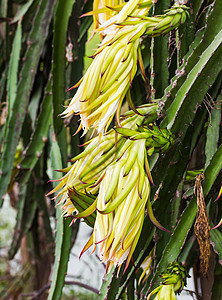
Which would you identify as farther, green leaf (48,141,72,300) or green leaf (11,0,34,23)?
green leaf (11,0,34,23)

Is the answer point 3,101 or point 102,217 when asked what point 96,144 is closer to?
point 102,217

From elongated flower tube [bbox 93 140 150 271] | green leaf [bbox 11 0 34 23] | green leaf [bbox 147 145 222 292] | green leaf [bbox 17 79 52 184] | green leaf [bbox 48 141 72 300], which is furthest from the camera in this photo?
green leaf [bbox 11 0 34 23]

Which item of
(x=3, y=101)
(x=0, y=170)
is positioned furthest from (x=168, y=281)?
(x=3, y=101)

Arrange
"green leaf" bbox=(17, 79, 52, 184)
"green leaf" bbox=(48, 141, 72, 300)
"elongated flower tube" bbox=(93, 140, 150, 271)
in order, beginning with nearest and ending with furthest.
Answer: "elongated flower tube" bbox=(93, 140, 150, 271) < "green leaf" bbox=(48, 141, 72, 300) < "green leaf" bbox=(17, 79, 52, 184)

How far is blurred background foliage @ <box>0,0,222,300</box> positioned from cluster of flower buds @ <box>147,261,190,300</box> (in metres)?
0.01

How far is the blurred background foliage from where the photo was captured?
393 mm

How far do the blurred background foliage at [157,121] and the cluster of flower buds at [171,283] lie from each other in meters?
0.01

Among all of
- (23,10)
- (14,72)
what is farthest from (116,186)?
(23,10)

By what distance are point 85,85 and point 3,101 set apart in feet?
2.46

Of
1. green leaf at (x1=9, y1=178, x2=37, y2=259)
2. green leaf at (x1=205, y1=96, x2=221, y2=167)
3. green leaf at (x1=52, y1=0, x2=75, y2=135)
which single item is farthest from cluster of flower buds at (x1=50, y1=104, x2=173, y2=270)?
green leaf at (x1=9, y1=178, x2=37, y2=259)

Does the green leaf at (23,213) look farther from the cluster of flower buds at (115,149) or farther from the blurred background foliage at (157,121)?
the cluster of flower buds at (115,149)

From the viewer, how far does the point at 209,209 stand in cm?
47

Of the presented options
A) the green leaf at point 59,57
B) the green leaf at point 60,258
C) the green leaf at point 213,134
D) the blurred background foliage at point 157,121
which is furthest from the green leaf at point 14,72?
the green leaf at point 213,134

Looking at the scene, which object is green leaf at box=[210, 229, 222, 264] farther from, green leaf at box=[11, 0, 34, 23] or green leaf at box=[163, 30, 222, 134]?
green leaf at box=[11, 0, 34, 23]
